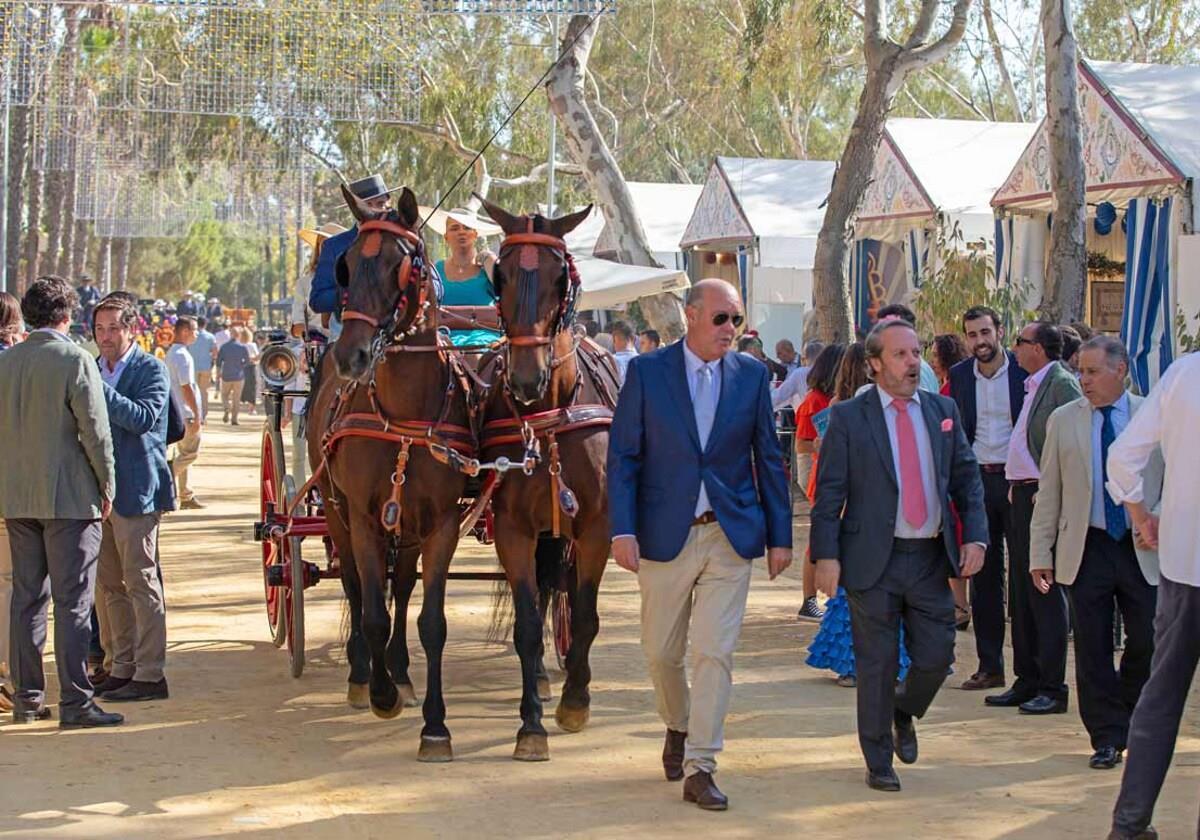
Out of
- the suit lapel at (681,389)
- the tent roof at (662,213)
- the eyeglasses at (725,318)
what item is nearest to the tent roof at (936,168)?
the tent roof at (662,213)

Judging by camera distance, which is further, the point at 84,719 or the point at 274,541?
the point at 274,541

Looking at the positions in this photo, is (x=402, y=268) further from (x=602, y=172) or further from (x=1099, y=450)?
(x=602, y=172)

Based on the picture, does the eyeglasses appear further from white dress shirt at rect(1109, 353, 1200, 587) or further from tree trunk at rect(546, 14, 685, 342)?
tree trunk at rect(546, 14, 685, 342)

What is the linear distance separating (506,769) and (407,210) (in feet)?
8.26

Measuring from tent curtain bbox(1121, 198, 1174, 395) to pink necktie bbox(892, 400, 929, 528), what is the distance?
322 inches

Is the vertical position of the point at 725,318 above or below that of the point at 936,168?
below

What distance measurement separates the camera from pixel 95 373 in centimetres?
798

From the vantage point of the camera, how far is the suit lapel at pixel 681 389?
6.73m

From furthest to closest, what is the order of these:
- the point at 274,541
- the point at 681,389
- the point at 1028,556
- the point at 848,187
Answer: the point at 848,187 < the point at 274,541 < the point at 1028,556 < the point at 681,389

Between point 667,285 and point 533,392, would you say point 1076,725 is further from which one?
point 667,285

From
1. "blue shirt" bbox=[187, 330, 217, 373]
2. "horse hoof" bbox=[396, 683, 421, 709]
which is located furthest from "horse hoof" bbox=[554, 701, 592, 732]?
"blue shirt" bbox=[187, 330, 217, 373]

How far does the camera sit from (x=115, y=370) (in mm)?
8602

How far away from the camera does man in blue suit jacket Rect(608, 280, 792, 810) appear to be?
21.7 feet

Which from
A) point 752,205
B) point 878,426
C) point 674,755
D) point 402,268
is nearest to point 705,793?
point 674,755
